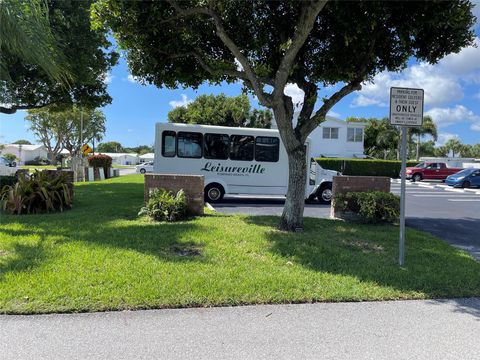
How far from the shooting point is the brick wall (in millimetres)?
9445

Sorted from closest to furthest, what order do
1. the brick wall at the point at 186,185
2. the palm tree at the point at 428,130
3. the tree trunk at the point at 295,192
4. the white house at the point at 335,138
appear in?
the tree trunk at the point at 295,192, the brick wall at the point at 186,185, the white house at the point at 335,138, the palm tree at the point at 428,130

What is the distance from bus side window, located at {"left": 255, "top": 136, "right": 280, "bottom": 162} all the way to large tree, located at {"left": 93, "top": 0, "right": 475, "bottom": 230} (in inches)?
188

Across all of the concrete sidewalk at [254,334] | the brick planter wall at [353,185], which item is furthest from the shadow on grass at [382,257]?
the brick planter wall at [353,185]

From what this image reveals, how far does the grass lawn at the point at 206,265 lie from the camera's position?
464 centimetres

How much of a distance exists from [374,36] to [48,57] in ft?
19.8

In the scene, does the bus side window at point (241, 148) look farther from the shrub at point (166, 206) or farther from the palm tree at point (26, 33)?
the palm tree at point (26, 33)

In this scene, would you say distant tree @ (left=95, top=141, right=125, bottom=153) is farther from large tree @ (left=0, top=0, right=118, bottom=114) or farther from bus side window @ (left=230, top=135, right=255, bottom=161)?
bus side window @ (left=230, top=135, right=255, bottom=161)

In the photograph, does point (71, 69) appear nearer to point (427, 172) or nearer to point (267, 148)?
point (267, 148)

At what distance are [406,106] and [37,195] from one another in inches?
335

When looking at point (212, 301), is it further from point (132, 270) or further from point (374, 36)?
point (374, 36)

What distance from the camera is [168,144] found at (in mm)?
14312

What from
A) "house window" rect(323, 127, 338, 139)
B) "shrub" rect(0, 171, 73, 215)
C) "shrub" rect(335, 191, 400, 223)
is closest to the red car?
"house window" rect(323, 127, 338, 139)

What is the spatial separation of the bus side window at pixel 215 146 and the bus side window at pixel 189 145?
213 millimetres

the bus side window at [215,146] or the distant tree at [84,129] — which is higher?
the distant tree at [84,129]
